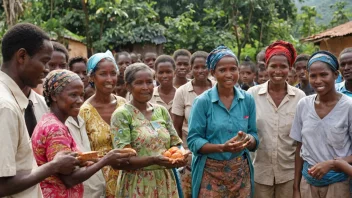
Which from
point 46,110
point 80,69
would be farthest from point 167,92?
point 46,110

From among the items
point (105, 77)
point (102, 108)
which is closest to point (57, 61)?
point (105, 77)

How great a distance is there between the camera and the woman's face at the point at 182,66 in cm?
643

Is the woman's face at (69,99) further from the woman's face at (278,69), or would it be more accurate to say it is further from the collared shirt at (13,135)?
the woman's face at (278,69)

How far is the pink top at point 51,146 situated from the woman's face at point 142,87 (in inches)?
43.0

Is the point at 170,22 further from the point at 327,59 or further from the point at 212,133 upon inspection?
the point at 327,59

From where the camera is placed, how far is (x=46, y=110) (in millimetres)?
3635

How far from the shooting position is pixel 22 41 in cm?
236

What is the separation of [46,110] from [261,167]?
2225 mm

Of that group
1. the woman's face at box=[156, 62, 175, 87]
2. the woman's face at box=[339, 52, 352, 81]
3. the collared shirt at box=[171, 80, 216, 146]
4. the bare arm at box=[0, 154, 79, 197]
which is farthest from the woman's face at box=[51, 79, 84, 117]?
the woman's face at box=[339, 52, 352, 81]

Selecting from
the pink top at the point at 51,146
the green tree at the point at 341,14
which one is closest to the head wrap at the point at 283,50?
the pink top at the point at 51,146

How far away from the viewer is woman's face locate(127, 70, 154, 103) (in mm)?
3832

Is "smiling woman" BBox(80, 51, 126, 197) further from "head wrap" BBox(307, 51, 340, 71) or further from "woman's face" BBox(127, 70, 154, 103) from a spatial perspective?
"head wrap" BBox(307, 51, 340, 71)

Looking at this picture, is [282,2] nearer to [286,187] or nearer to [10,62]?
[286,187]

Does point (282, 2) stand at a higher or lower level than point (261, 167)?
higher
